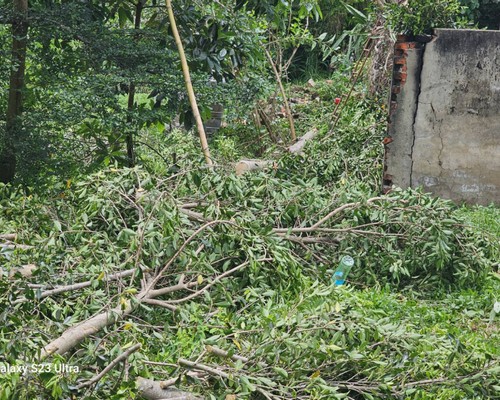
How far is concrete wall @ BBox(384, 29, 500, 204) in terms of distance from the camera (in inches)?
303

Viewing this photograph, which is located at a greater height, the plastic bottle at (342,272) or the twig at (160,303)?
the twig at (160,303)

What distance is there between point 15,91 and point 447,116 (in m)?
4.28

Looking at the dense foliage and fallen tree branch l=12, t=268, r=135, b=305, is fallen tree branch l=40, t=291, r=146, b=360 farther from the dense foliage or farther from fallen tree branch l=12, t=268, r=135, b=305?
fallen tree branch l=12, t=268, r=135, b=305

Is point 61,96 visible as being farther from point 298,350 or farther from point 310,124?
point 310,124

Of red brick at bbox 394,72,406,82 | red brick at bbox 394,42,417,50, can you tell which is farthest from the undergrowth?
red brick at bbox 394,42,417,50

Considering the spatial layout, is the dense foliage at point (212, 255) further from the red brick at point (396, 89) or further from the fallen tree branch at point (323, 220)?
the red brick at point (396, 89)

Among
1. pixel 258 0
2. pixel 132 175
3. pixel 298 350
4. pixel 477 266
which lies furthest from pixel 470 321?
pixel 258 0

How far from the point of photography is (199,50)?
7574mm

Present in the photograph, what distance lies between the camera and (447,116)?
7820mm

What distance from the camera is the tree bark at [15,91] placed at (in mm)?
6797

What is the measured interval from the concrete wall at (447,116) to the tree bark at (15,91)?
11.9ft

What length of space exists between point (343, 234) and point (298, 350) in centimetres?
220

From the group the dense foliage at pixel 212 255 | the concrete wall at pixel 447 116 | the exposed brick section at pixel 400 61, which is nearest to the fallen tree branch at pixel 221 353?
A: the dense foliage at pixel 212 255

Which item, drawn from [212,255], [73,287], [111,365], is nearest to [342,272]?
[212,255]
